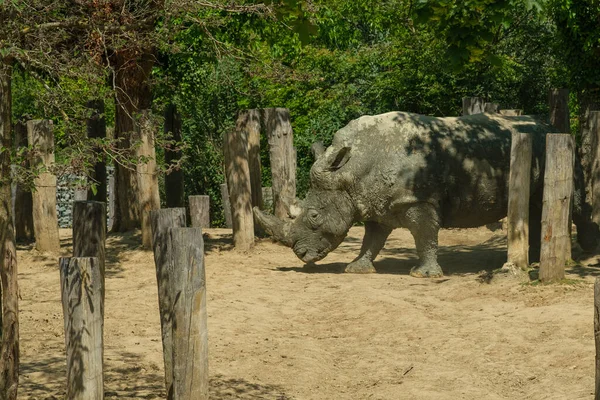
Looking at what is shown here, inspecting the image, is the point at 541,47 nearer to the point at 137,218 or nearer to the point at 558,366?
the point at 137,218

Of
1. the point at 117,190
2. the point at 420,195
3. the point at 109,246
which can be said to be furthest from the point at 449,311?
the point at 117,190

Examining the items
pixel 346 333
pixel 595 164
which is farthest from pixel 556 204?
pixel 595 164

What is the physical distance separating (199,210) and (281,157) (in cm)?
364

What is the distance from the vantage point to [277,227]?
44.3ft

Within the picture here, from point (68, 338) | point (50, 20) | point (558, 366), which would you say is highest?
point (50, 20)

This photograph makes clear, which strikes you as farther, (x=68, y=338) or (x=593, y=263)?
(x=593, y=263)

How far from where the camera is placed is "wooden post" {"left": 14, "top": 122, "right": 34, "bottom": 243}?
15.5 metres

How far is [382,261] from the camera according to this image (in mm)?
14406

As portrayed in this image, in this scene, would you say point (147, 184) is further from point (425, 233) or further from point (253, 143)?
point (425, 233)

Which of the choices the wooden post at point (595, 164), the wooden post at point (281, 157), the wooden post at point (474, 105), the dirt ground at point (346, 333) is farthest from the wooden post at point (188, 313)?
the wooden post at point (474, 105)

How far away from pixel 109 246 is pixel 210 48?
325cm

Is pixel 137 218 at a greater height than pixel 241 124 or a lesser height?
lesser

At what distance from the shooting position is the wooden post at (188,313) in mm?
6613

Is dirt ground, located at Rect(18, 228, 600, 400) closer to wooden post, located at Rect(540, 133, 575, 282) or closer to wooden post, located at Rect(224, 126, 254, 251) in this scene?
wooden post, located at Rect(540, 133, 575, 282)
